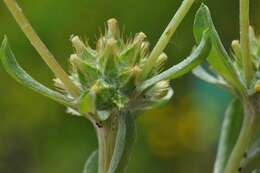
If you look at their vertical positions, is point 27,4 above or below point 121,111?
above

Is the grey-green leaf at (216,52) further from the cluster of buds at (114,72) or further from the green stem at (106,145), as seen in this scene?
the green stem at (106,145)

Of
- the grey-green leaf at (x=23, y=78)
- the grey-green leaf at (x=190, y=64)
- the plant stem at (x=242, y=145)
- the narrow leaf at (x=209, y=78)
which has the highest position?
the grey-green leaf at (x=23, y=78)

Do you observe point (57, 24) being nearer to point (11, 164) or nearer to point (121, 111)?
point (11, 164)

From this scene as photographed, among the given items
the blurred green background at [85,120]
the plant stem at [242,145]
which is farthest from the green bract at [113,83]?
the blurred green background at [85,120]

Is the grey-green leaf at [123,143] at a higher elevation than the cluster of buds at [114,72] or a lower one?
lower

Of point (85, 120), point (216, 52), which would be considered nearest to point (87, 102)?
point (216, 52)

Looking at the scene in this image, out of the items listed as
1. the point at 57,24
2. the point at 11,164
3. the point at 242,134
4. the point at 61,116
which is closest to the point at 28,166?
the point at 11,164

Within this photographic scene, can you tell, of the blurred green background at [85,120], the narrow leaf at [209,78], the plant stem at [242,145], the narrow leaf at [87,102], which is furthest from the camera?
the blurred green background at [85,120]
